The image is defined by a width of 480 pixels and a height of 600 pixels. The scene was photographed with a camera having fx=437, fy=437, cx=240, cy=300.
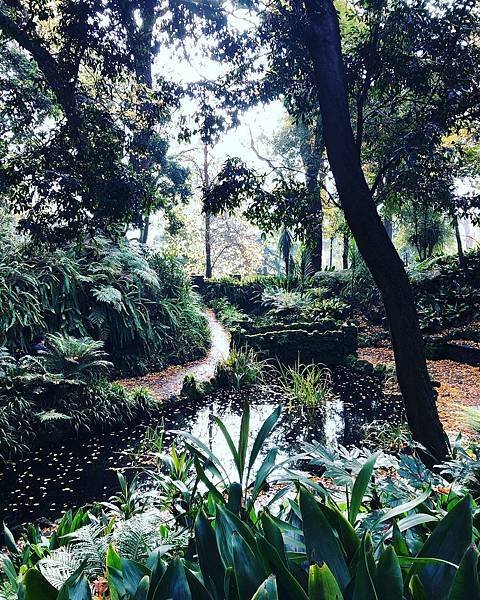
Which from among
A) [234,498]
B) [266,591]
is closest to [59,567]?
[234,498]

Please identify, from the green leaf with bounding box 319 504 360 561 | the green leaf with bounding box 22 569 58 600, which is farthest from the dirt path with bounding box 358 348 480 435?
the green leaf with bounding box 22 569 58 600

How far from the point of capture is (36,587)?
2.18 feet

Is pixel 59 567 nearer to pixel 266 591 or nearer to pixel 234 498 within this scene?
pixel 234 498

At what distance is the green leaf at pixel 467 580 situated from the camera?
571 mm

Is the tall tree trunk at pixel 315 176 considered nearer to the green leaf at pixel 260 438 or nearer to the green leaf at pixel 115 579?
the green leaf at pixel 260 438

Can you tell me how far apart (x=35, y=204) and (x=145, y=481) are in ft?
8.44

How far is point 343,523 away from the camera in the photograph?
871 mm

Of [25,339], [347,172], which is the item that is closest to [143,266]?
[25,339]

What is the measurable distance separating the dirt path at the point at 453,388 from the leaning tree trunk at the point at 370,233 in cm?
128

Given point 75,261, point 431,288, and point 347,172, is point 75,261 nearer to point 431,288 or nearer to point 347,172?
point 347,172

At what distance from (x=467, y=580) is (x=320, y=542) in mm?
245

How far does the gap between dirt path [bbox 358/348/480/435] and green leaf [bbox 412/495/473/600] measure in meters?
3.55

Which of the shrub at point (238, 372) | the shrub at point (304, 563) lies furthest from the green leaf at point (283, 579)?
the shrub at point (238, 372)

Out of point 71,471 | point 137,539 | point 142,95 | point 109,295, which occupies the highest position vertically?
point 142,95
